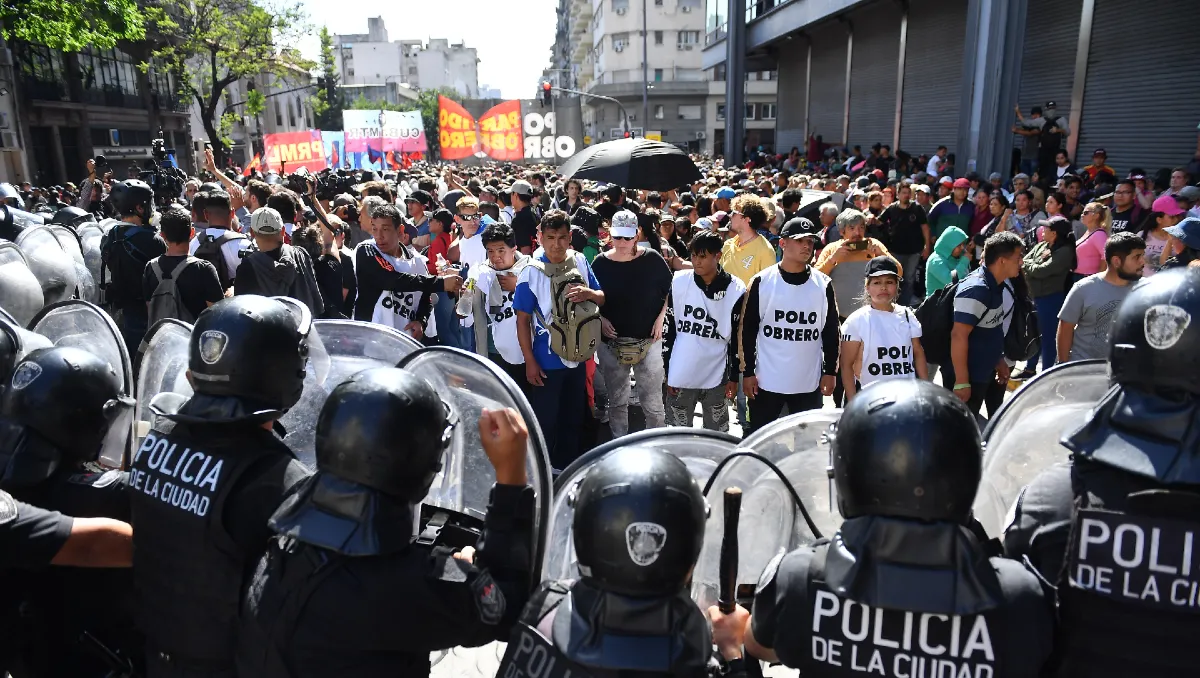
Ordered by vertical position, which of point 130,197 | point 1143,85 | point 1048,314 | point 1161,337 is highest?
point 1143,85

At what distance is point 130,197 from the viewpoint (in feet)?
19.1

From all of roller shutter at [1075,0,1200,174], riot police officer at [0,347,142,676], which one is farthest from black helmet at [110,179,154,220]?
roller shutter at [1075,0,1200,174]

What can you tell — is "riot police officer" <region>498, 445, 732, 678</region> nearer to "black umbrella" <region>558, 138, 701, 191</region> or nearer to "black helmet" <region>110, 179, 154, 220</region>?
"black helmet" <region>110, 179, 154, 220</region>

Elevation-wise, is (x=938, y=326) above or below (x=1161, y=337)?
below

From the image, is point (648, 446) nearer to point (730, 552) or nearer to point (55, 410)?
point (730, 552)

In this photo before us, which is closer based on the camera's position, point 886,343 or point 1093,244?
point 886,343

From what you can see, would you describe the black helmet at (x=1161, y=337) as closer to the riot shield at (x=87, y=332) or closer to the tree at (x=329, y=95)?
the riot shield at (x=87, y=332)

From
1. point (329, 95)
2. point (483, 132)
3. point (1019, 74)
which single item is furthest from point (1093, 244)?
point (329, 95)

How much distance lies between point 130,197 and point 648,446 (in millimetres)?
5409

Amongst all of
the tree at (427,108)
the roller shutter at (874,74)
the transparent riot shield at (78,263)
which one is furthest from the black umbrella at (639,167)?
the tree at (427,108)

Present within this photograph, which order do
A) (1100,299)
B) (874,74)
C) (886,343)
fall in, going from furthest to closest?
(874,74) → (1100,299) → (886,343)

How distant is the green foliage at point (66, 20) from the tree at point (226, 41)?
51.8 feet

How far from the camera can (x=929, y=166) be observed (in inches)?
616

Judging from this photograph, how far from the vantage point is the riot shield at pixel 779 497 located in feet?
7.16
